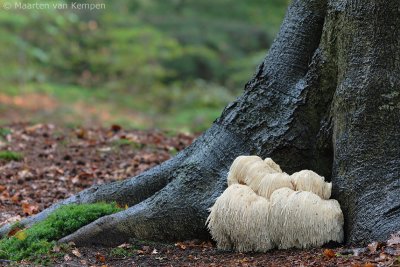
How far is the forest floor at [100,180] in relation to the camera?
14.0 ft

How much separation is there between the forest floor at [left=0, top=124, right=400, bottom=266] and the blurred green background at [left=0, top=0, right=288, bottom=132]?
5320 mm

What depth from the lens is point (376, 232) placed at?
4.36 metres

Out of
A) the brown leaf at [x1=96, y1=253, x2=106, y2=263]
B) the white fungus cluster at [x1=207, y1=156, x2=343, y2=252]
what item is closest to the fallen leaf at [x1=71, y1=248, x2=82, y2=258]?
the brown leaf at [x1=96, y1=253, x2=106, y2=263]

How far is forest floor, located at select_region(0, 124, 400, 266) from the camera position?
4266 millimetres

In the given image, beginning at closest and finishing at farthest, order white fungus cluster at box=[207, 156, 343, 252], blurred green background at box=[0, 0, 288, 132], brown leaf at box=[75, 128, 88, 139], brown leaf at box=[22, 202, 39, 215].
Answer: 1. white fungus cluster at box=[207, 156, 343, 252]
2. brown leaf at box=[22, 202, 39, 215]
3. brown leaf at box=[75, 128, 88, 139]
4. blurred green background at box=[0, 0, 288, 132]

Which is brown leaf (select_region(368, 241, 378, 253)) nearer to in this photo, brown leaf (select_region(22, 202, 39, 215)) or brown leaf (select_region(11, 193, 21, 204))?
brown leaf (select_region(22, 202, 39, 215))

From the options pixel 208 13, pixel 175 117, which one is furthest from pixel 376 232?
pixel 208 13

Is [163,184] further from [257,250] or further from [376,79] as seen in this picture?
[376,79]

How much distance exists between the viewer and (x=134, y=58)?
58.6 ft

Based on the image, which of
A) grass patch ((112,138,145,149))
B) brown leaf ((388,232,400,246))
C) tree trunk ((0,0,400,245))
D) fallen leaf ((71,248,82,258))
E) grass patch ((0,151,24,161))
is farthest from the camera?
grass patch ((112,138,145,149))

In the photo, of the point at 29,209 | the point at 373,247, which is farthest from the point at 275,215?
the point at 29,209

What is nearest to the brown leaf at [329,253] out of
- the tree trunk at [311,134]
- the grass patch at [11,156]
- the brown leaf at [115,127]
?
the tree trunk at [311,134]

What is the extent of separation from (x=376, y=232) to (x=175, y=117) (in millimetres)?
12255

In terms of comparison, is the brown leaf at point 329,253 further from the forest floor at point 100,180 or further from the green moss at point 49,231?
the green moss at point 49,231
